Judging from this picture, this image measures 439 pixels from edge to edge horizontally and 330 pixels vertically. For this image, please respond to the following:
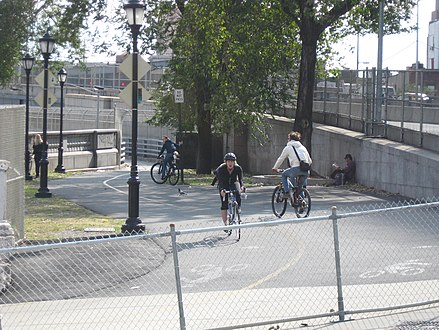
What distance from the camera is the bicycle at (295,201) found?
21359 millimetres

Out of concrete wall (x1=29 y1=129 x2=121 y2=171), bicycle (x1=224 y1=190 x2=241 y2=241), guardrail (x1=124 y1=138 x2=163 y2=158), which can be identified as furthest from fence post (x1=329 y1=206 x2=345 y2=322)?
guardrail (x1=124 y1=138 x2=163 y2=158)

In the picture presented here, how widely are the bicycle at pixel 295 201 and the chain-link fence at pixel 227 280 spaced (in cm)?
419

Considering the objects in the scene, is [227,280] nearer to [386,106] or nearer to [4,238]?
[4,238]

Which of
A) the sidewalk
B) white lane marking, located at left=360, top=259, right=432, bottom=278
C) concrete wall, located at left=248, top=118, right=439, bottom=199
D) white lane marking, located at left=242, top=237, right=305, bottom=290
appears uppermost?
concrete wall, located at left=248, top=118, right=439, bottom=199

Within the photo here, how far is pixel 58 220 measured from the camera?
21.5 m

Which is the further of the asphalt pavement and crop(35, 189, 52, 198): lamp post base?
crop(35, 189, 52, 198): lamp post base

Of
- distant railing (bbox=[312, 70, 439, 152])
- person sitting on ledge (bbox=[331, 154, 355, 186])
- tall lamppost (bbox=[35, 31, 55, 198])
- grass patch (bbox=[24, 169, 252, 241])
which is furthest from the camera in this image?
person sitting on ledge (bbox=[331, 154, 355, 186])

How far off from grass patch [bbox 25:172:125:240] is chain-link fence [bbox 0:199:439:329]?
2428 millimetres

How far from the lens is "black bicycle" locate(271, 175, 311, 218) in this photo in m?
21.4

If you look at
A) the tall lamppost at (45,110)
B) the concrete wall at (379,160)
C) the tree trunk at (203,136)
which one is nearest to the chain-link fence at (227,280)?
the concrete wall at (379,160)

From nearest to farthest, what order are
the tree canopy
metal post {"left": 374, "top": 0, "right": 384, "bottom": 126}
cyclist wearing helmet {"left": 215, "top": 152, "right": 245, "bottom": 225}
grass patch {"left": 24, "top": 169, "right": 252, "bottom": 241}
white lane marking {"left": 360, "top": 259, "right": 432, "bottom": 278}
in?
white lane marking {"left": 360, "top": 259, "right": 432, "bottom": 278}, cyclist wearing helmet {"left": 215, "top": 152, "right": 245, "bottom": 225}, grass patch {"left": 24, "top": 169, "right": 252, "bottom": 241}, metal post {"left": 374, "top": 0, "right": 384, "bottom": 126}, the tree canopy

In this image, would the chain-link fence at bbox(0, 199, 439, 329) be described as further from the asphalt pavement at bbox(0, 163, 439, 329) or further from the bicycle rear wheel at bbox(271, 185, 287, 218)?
the bicycle rear wheel at bbox(271, 185, 287, 218)

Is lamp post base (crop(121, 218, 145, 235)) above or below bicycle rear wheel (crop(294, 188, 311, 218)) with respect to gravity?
below

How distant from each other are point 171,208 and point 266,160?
18.3 m
